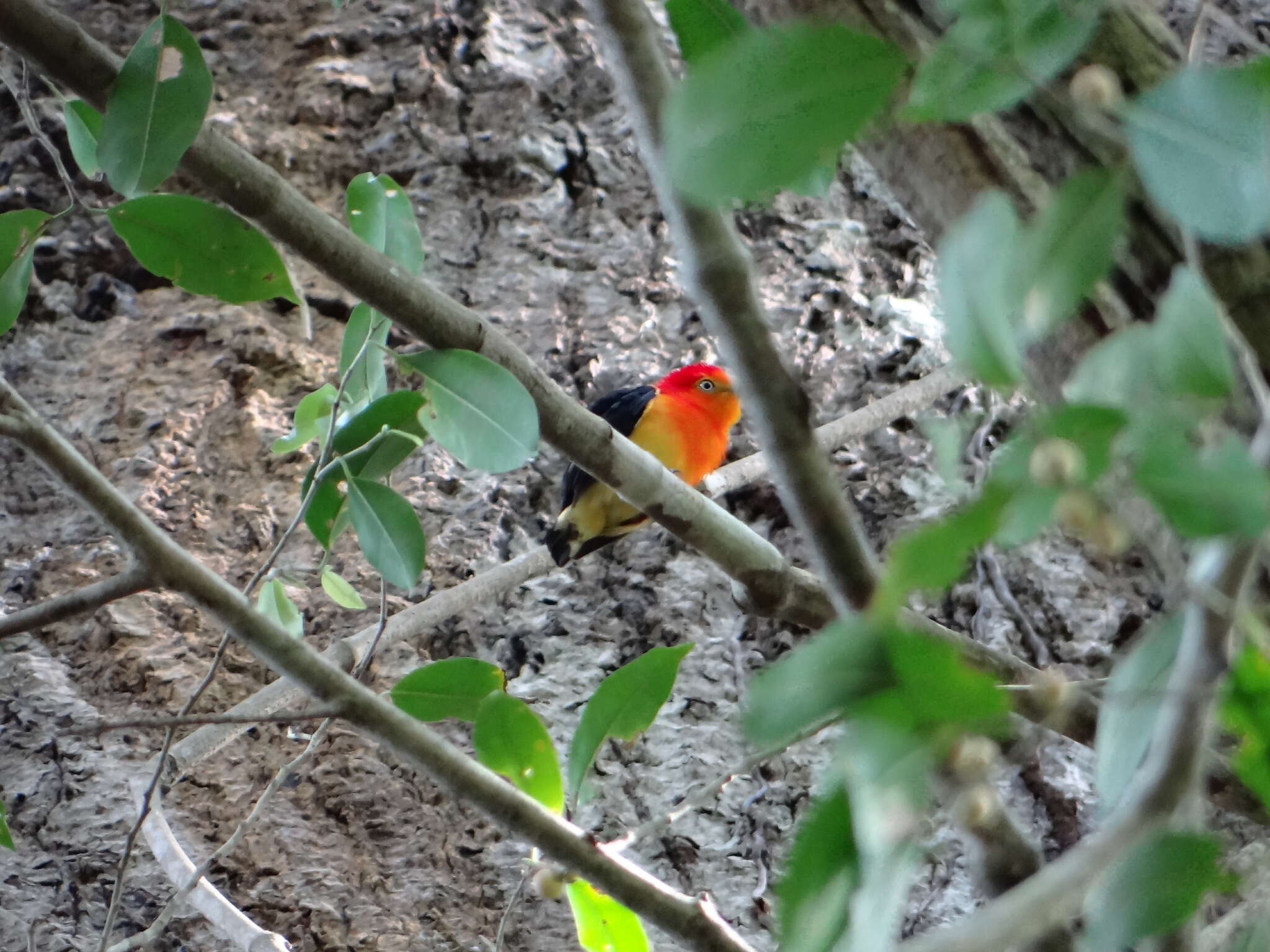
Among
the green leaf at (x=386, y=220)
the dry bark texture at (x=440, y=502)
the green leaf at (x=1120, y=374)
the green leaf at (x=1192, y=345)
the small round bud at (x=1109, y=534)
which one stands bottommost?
the dry bark texture at (x=440, y=502)

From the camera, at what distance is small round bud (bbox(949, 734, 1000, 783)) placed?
0.51m

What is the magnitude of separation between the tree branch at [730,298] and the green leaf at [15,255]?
2.41 feet

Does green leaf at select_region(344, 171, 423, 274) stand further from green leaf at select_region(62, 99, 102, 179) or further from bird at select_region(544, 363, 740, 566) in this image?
bird at select_region(544, 363, 740, 566)

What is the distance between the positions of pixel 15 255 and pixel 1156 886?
4.00 ft

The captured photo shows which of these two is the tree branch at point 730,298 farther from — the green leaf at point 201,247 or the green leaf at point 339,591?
the green leaf at point 339,591

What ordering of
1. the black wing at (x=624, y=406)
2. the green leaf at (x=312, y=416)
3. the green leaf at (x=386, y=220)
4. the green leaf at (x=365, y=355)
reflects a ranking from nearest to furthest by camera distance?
the green leaf at (x=386, y=220)
the green leaf at (x=365, y=355)
the green leaf at (x=312, y=416)
the black wing at (x=624, y=406)

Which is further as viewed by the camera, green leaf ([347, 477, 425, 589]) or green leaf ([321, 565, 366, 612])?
green leaf ([321, 565, 366, 612])

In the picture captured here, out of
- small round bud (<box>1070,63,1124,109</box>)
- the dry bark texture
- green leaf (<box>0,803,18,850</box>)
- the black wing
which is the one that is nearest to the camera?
small round bud (<box>1070,63,1124,109</box>)

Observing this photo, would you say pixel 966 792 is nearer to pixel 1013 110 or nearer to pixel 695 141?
pixel 695 141

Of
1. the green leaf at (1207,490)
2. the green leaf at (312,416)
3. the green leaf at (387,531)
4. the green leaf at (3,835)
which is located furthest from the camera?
the green leaf at (312,416)

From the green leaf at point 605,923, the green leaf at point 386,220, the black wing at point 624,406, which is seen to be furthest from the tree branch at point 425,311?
the black wing at point 624,406

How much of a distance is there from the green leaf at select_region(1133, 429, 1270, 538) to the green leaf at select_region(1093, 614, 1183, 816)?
0.15 metres

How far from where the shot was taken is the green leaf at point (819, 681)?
47 cm

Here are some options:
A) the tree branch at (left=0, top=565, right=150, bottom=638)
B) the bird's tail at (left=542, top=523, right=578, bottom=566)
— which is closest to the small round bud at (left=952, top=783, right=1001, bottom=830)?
the tree branch at (left=0, top=565, right=150, bottom=638)
